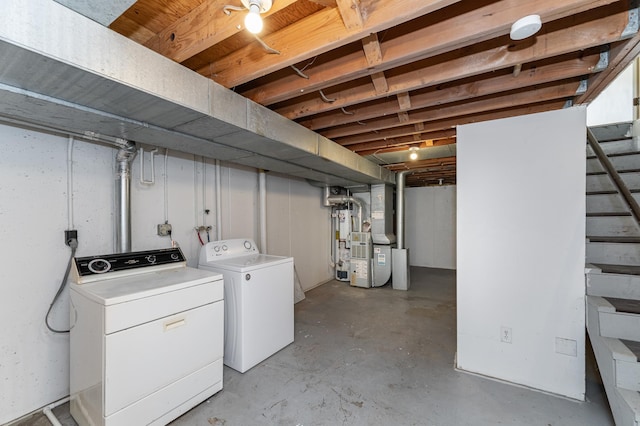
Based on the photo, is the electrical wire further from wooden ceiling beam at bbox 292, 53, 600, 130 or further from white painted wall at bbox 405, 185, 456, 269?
white painted wall at bbox 405, 185, 456, 269

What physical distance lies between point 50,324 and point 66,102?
1.55 meters

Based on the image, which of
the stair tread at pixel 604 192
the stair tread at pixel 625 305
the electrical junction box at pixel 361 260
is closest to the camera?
the stair tread at pixel 625 305

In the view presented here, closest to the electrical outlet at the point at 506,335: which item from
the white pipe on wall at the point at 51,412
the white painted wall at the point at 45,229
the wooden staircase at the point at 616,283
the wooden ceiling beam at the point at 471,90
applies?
the wooden staircase at the point at 616,283

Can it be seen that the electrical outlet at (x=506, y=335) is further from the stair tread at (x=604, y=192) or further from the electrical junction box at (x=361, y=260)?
the electrical junction box at (x=361, y=260)

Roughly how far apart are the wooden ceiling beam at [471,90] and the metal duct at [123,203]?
1696 mm

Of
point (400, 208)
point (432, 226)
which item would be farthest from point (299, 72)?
A: point (432, 226)

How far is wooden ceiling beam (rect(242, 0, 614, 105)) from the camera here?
49.1 inches

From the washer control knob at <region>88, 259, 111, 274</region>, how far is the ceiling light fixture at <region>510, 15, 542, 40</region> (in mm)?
2855

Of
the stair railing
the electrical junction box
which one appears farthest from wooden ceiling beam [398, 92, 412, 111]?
the electrical junction box

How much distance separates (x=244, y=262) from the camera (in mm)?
2559

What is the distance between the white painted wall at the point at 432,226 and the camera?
6660mm

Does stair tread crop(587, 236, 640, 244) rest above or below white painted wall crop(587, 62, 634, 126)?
below

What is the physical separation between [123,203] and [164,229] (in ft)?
1.52

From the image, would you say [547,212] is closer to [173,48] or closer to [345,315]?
[345,315]
